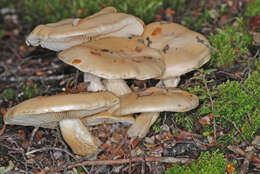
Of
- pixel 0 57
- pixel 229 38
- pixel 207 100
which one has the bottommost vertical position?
pixel 0 57

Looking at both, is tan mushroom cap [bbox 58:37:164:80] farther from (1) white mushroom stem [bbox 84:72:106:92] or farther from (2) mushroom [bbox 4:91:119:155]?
(1) white mushroom stem [bbox 84:72:106:92]

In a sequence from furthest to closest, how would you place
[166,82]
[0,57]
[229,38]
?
[0,57]
[229,38]
[166,82]

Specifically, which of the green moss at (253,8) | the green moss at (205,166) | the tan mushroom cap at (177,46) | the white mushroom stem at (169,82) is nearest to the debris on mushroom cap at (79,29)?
the tan mushroom cap at (177,46)

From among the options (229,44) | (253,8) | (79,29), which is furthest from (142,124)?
(253,8)

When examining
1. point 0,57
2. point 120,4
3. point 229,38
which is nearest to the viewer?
point 229,38

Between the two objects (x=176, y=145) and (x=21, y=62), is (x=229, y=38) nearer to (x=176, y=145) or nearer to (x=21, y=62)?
(x=176, y=145)

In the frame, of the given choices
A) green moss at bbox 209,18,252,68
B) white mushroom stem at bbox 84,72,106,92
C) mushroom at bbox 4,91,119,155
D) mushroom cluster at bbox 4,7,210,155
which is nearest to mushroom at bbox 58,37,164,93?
mushroom cluster at bbox 4,7,210,155

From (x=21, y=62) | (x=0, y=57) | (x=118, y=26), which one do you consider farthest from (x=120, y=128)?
(x=0, y=57)
